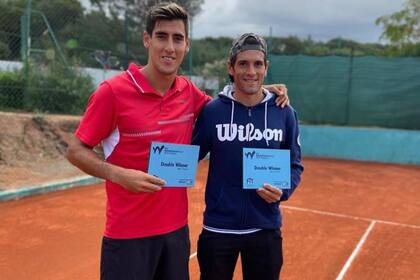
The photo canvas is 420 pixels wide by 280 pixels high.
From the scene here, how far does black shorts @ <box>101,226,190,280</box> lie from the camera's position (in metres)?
2.38

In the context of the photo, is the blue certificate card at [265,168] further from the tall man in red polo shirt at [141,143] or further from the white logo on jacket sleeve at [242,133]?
the tall man in red polo shirt at [141,143]

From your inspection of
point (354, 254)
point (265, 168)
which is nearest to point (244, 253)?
point (265, 168)

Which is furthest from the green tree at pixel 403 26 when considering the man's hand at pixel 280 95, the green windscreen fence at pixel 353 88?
the man's hand at pixel 280 95

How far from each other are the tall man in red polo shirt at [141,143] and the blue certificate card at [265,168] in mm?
370

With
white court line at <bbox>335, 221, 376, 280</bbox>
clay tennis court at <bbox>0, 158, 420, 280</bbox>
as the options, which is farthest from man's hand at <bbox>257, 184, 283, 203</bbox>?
white court line at <bbox>335, 221, 376, 280</bbox>

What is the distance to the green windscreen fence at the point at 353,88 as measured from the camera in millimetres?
13133

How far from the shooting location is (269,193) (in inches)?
100

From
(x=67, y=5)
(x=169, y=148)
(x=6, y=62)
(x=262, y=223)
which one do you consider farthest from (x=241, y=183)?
(x=67, y=5)

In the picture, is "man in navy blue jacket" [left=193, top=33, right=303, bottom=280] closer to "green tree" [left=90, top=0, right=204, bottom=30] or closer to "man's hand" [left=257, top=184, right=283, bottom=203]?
"man's hand" [left=257, top=184, right=283, bottom=203]

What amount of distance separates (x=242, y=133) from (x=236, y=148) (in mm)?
93

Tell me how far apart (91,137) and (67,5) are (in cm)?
1397

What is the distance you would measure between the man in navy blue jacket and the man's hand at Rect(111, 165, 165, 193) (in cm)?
57

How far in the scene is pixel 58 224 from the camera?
5.86 m

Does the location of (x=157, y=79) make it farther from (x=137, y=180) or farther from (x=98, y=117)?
(x=137, y=180)
